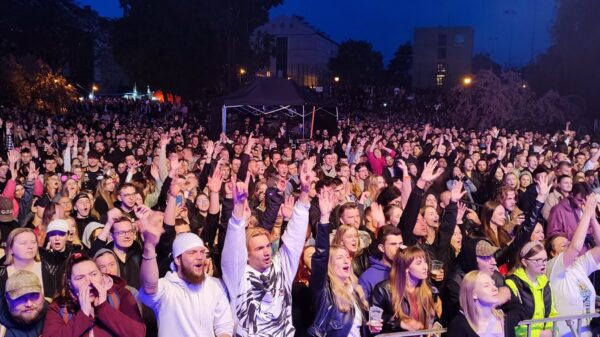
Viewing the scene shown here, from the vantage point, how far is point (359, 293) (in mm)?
4094

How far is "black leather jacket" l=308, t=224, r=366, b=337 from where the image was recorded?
12.5 feet

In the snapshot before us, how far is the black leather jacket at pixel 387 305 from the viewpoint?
13.0 ft

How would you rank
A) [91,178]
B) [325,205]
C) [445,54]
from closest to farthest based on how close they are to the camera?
[325,205] → [91,178] → [445,54]

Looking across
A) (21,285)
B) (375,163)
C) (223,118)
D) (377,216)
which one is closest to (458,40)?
(223,118)

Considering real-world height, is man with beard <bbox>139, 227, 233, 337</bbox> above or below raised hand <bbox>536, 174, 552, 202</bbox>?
below

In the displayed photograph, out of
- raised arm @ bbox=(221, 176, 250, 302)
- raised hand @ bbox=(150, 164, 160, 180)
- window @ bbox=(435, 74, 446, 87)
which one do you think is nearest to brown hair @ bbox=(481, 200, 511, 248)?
raised arm @ bbox=(221, 176, 250, 302)

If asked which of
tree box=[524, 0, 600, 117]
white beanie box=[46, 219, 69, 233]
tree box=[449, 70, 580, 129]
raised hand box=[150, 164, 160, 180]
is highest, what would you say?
tree box=[524, 0, 600, 117]

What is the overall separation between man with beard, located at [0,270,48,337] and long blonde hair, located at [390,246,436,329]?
235cm

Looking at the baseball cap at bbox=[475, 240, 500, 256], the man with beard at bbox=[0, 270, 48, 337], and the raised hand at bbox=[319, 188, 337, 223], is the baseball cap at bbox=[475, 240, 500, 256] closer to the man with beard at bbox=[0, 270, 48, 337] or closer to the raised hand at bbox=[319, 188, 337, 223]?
the raised hand at bbox=[319, 188, 337, 223]

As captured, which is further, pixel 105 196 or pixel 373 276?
pixel 105 196

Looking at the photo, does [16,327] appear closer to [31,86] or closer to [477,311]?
[477,311]

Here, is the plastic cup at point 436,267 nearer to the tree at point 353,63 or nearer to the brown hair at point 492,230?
the brown hair at point 492,230

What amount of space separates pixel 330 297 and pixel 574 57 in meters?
36.3

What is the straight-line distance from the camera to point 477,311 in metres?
3.69
